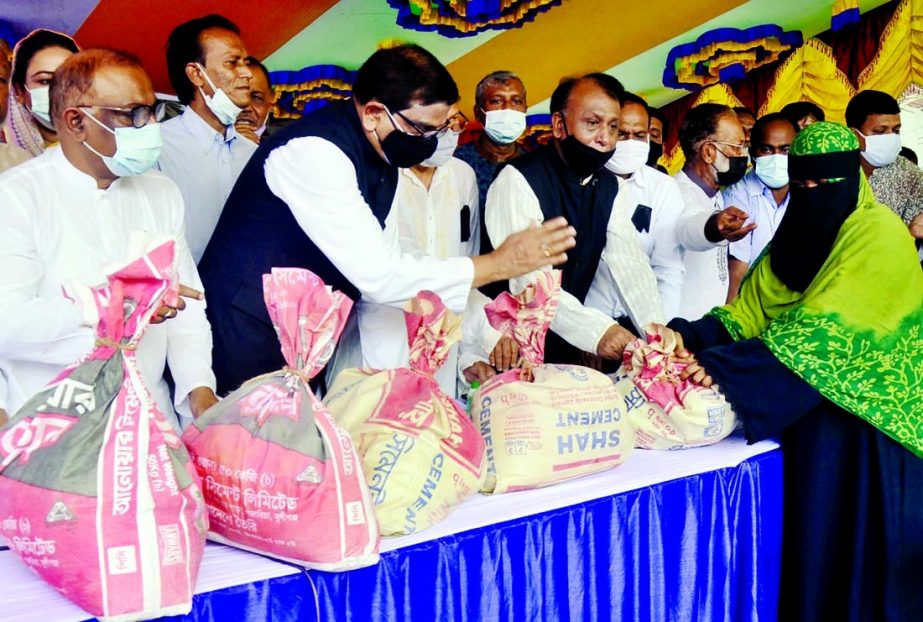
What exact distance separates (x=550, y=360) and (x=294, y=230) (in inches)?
44.1

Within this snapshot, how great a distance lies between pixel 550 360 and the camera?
285cm

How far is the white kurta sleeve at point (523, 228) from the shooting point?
7.89ft

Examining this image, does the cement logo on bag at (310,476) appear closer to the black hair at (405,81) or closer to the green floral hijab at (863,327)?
the black hair at (405,81)

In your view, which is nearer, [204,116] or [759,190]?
[204,116]

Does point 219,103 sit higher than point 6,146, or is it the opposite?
point 219,103

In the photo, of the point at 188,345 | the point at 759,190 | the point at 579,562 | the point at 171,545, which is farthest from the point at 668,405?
the point at 759,190

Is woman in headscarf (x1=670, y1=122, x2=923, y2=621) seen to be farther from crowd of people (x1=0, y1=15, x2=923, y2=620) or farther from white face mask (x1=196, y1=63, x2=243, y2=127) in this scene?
white face mask (x1=196, y1=63, x2=243, y2=127)

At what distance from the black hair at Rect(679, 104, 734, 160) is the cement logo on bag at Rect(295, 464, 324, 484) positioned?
2.88 metres

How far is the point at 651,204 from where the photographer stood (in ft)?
10.6

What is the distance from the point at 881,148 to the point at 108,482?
3.97 meters

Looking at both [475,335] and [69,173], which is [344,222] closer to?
[69,173]

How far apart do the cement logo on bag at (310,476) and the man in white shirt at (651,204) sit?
2047 mm

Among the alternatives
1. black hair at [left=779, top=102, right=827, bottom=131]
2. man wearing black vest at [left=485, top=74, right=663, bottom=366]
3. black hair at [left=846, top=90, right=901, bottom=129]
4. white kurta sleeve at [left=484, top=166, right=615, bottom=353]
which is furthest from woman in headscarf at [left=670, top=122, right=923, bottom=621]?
black hair at [left=779, top=102, right=827, bottom=131]

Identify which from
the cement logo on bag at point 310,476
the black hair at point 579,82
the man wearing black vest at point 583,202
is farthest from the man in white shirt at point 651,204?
the cement logo on bag at point 310,476
